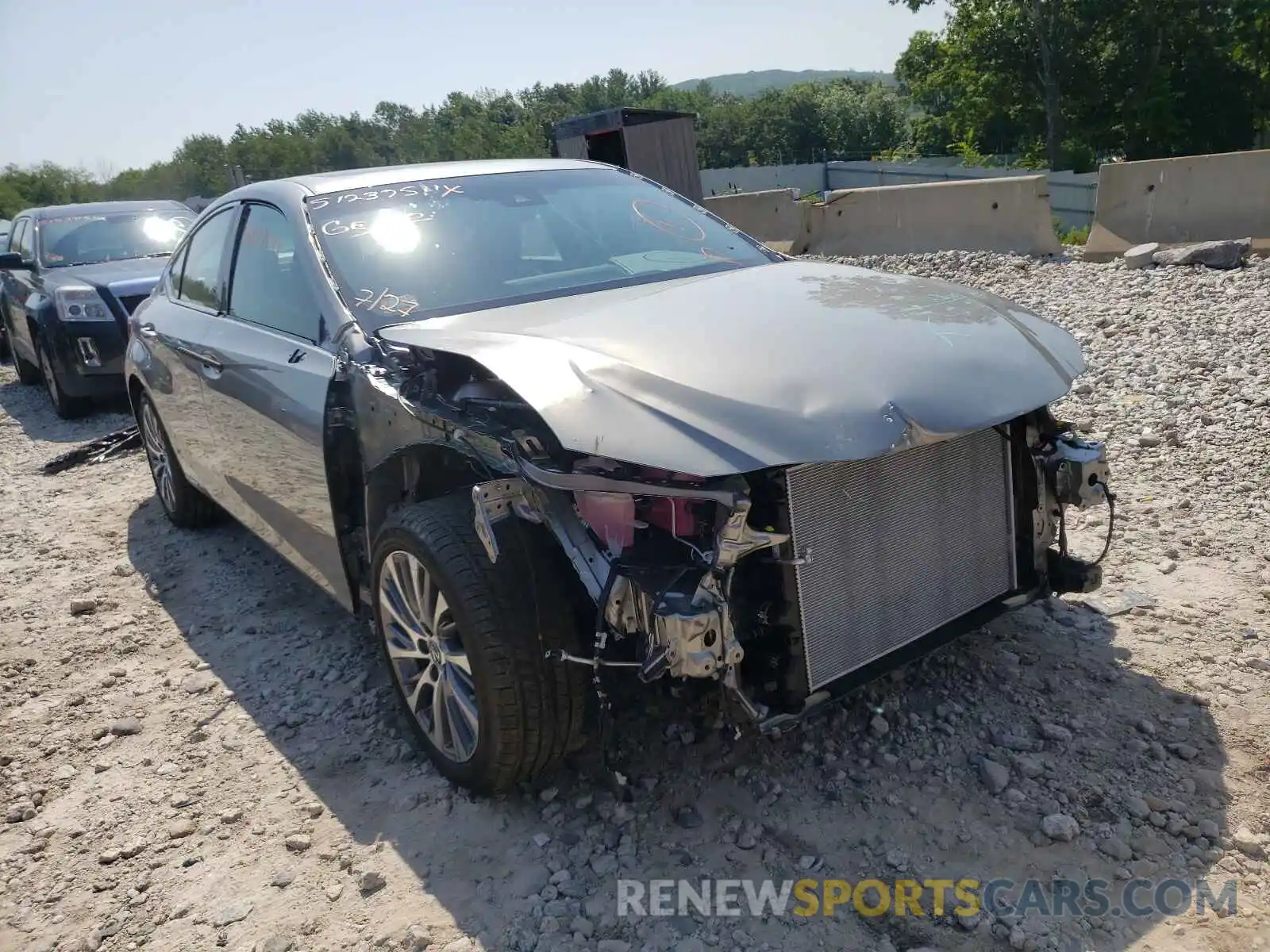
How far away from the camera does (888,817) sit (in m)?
2.60

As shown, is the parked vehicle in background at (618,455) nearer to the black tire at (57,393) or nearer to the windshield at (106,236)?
the black tire at (57,393)

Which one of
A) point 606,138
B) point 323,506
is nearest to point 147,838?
point 323,506

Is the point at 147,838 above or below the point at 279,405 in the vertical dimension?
below

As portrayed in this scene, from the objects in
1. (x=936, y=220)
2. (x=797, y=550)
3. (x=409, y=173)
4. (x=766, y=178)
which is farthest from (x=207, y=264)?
(x=766, y=178)

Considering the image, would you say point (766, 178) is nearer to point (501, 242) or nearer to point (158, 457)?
point (158, 457)

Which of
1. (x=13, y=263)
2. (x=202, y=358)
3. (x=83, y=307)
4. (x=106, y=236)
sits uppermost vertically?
(x=106, y=236)

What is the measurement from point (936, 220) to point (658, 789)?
908 cm

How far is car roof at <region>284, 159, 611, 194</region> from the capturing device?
3.65m

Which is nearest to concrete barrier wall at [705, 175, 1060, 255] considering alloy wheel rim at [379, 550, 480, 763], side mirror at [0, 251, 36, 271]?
side mirror at [0, 251, 36, 271]

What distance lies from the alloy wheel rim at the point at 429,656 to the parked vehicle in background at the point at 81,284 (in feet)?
20.8

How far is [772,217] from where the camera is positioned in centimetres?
1201

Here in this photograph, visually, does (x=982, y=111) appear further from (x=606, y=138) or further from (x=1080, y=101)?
(x=606, y=138)

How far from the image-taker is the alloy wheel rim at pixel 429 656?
2715 mm

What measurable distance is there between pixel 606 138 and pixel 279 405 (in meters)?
10.1
